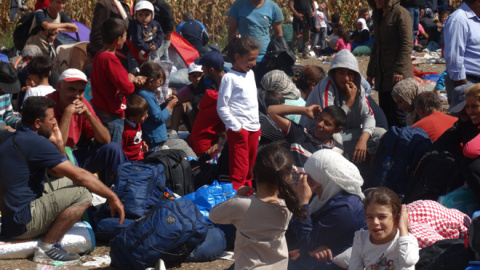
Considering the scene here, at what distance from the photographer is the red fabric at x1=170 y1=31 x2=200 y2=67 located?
11.3 meters

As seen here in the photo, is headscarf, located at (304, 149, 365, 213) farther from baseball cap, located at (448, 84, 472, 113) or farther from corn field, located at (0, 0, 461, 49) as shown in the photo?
corn field, located at (0, 0, 461, 49)

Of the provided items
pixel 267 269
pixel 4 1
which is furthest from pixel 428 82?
pixel 4 1

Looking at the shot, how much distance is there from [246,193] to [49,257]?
2018mm

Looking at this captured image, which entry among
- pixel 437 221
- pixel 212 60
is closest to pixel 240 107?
pixel 212 60

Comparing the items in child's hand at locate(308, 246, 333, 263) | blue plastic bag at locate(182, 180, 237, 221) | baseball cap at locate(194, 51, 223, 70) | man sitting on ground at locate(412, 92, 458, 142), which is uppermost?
baseball cap at locate(194, 51, 223, 70)

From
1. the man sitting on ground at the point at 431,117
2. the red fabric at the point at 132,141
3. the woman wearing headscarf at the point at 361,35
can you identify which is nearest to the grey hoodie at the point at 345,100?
the man sitting on ground at the point at 431,117

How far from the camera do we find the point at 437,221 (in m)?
5.55

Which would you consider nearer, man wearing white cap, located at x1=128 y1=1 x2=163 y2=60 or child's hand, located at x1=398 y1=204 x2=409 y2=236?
child's hand, located at x1=398 y1=204 x2=409 y2=236

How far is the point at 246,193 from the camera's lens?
4590mm

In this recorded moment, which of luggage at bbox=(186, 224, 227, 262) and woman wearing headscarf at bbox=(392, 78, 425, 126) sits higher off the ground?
woman wearing headscarf at bbox=(392, 78, 425, 126)

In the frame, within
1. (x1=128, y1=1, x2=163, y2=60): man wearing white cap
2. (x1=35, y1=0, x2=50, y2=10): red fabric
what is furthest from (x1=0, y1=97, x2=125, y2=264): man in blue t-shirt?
(x1=35, y1=0, x2=50, y2=10): red fabric

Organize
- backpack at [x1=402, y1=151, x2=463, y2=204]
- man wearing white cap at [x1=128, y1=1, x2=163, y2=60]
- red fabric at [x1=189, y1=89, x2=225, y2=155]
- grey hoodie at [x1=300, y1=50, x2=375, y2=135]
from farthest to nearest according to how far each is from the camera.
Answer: man wearing white cap at [x1=128, y1=1, x2=163, y2=60] → red fabric at [x1=189, y1=89, x2=225, y2=155] → grey hoodie at [x1=300, y1=50, x2=375, y2=135] → backpack at [x1=402, y1=151, x2=463, y2=204]

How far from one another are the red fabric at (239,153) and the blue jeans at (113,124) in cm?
115

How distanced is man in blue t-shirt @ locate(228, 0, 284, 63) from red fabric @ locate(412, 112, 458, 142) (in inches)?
150
